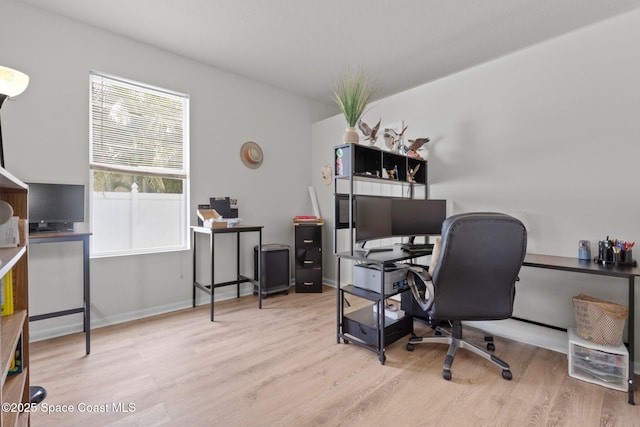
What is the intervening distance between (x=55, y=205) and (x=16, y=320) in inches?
68.2

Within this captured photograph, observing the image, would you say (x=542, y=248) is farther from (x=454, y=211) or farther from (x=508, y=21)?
(x=508, y=21)

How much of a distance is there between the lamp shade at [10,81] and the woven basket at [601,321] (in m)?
4.03

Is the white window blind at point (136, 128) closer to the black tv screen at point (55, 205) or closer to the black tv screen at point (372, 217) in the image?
the black tv screen at point (55, 205)

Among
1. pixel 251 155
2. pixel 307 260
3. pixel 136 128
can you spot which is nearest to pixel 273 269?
pixel 307 260

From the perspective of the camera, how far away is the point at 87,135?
2777mm

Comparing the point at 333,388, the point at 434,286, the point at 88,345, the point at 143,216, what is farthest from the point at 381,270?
the point at 143,216

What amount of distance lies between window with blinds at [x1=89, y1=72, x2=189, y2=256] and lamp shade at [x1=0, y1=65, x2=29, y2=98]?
0.97m

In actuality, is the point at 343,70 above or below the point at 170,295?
above

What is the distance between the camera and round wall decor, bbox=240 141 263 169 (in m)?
3.83

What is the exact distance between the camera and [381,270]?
223 centimetres

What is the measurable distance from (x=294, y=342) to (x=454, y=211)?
2084 millimetres

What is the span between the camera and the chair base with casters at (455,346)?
2.01 m

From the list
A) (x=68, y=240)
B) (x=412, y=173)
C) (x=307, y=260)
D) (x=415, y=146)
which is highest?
(x=415, y=146)

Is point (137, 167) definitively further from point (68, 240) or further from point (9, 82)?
point (9, 82)
